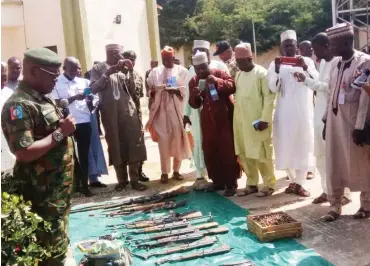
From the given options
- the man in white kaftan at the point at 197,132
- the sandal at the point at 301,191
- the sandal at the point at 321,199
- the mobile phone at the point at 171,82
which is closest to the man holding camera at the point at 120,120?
the mobile phone at the point at 171,82

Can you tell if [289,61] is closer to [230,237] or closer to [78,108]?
[230,237]

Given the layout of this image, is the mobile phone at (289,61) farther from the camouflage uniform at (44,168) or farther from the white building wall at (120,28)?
the white building wall at (120,28)

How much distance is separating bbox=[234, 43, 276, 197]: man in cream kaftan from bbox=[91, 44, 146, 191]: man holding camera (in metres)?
1.62

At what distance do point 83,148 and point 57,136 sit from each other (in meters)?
3.82

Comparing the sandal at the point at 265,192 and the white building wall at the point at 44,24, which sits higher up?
the white building wall at the point at 44,24

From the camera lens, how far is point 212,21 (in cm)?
3341

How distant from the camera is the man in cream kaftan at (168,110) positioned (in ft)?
23.7

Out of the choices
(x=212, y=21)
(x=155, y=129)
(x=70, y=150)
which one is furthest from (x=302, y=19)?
(x=70, y=150)

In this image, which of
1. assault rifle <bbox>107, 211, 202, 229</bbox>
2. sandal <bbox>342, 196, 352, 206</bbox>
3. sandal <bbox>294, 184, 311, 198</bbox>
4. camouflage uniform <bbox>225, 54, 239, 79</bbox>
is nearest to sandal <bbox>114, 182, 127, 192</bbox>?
assault rifle <bbox>107, 211, 202, 229</bbox>

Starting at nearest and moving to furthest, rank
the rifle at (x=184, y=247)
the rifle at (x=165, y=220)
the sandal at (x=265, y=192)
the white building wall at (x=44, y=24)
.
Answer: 1. the rifle at (x=184, y=247)
2. the rifle at (x=165, y=220)
3. the sandal at (x=265, y=192)
4. the white building wall at (x=44, y=24)

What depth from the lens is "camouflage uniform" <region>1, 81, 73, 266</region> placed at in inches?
120

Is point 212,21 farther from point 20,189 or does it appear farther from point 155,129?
point 20,189

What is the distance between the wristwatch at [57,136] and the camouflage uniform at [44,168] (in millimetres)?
93

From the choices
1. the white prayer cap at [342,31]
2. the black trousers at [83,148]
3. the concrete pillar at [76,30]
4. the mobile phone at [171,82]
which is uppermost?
the concrete pillar at [76,30]
